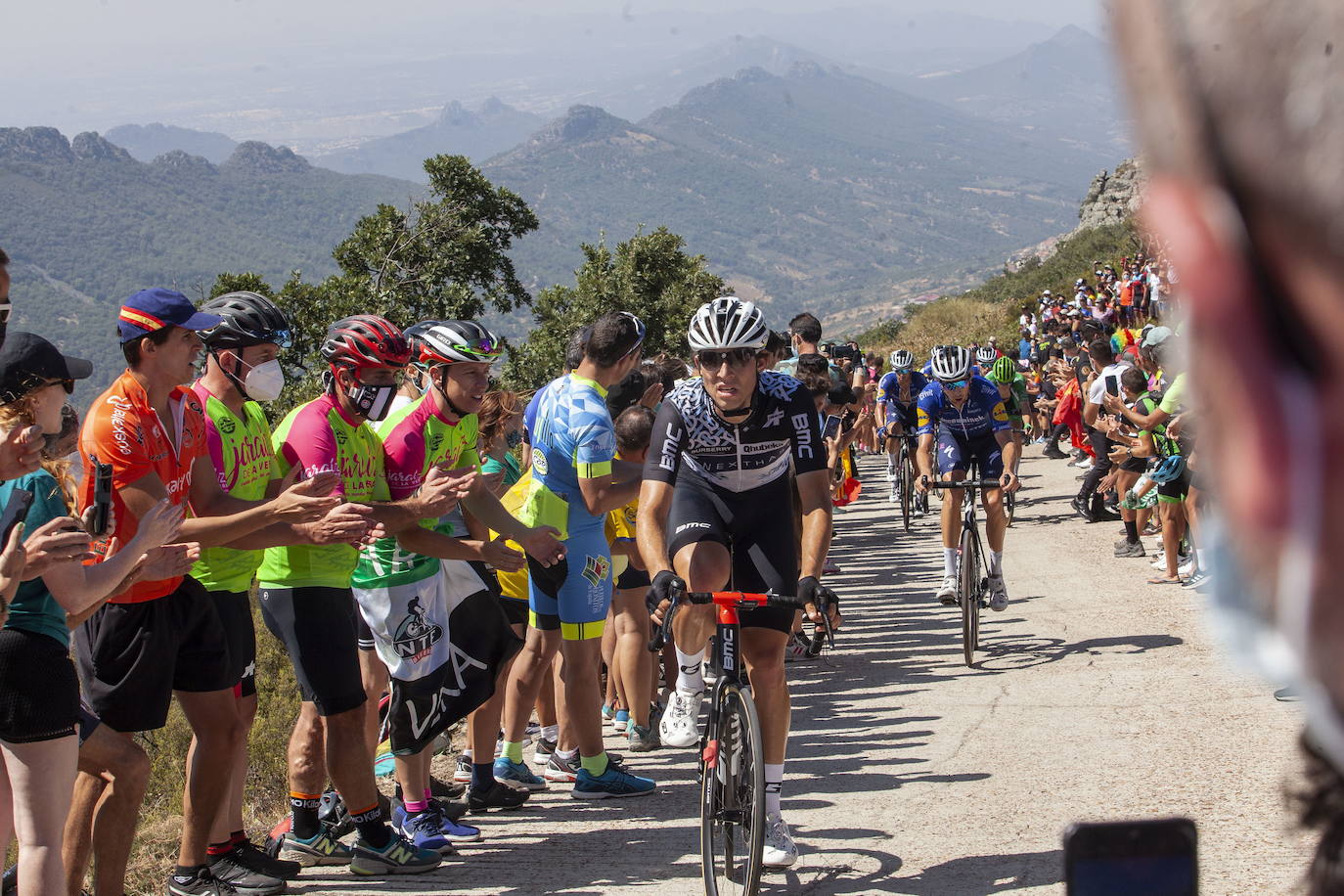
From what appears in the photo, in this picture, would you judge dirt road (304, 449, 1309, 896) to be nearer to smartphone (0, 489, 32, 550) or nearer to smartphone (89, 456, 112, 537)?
smartphone (89, 456, 112, 537)

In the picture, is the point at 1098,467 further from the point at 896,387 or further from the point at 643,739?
the point at 643,739

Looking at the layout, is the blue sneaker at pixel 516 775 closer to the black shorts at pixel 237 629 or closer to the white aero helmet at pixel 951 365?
the black shorts at pixel 237 629

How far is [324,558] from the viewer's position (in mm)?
5809

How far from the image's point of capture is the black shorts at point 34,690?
421cm

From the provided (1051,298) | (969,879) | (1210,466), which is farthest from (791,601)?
(1051,298)

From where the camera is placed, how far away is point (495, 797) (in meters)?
7.11

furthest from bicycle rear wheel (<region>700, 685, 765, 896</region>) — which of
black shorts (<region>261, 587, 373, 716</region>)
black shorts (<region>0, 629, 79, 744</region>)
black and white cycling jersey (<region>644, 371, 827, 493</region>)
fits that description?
black shorts (<region>0, 629, 79, 744</region>)

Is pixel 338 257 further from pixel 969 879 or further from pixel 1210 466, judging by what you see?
pixel 1210 466

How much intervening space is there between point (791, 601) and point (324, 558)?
6.77 ft

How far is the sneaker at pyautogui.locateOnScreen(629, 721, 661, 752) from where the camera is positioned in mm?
8141

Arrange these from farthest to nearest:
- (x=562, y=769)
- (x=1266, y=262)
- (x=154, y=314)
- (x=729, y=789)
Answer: (x=562, y=769) < (x=729, y=789) < (x=154, y=314) < (x=1266, y=262)

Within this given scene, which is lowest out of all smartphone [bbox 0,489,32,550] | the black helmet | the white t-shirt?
smartphone [bbox 0,489,32,550]

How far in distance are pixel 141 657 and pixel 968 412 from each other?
7.73m

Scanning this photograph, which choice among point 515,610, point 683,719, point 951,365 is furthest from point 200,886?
point 951,365
